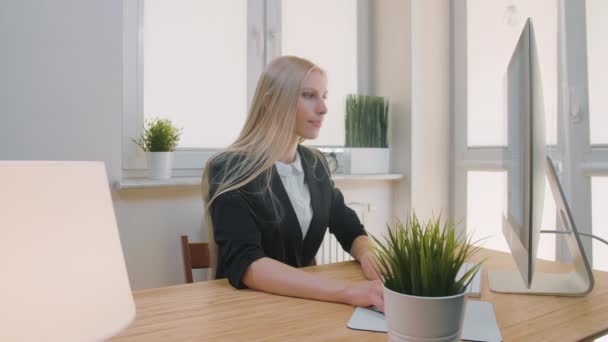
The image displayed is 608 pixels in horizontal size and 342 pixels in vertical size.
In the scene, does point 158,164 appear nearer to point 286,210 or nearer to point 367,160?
point 286,210

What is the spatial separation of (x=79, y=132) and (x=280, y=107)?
0.75m

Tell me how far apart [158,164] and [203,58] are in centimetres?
58

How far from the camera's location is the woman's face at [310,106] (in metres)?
1.54

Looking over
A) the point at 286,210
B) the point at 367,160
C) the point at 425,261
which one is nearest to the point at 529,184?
the point at 425,261

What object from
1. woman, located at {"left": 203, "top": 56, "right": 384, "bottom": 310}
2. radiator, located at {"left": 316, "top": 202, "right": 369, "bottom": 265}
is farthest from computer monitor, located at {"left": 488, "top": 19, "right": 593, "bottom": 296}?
radiator, located at {"left": 316, "top": 202, "right": 369, "bottom": 265}

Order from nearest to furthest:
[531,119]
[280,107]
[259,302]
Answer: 1. [531,119]
2. [259,302]
3. [280,107]

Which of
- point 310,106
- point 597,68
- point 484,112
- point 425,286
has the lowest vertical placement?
point 425,286

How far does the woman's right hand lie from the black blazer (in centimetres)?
27

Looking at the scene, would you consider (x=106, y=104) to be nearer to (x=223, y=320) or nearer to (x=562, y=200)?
(x=223, y=320)

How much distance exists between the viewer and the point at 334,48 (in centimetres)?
262

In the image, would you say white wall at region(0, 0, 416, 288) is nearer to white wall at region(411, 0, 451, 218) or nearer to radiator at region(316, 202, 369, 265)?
radiator at region(316, 202, 369, 265)

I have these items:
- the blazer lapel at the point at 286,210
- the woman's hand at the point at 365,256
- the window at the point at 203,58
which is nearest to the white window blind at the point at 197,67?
the window at the point at 203,58

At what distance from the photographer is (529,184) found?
0.76 m

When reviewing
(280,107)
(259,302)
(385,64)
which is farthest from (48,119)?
(385,64)
